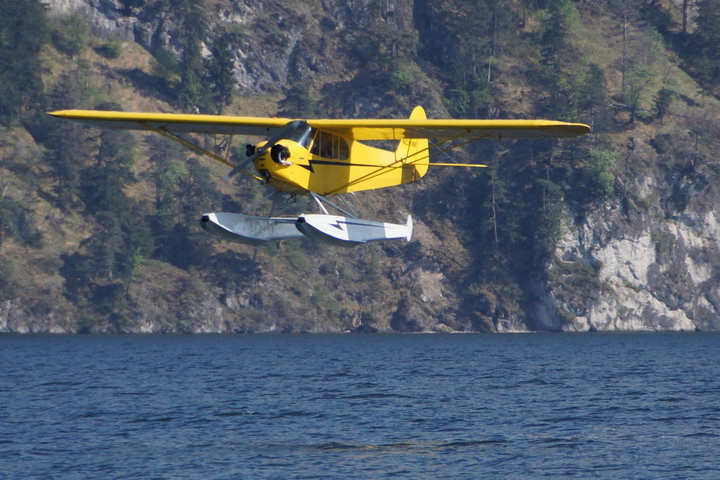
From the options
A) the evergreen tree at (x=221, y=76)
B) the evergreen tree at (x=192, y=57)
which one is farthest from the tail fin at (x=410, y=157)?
the evergreen tree at (x=221, y=76)

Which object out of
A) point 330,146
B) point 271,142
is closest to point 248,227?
point 271,142

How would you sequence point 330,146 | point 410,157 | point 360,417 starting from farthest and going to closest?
1. point 410,157
2. point 360,417
3. point 330,146

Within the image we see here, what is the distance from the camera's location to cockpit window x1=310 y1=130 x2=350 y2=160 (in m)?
25.2

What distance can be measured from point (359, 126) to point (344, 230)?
109 inches

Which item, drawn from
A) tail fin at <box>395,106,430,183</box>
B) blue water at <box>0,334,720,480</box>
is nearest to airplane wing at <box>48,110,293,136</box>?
tail fin at <box>395,106,430,183</box>

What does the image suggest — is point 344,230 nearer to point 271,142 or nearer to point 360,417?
point 271,142

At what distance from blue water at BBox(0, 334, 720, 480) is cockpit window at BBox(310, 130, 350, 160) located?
7243 mm

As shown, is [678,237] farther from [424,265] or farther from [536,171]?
[424,265]

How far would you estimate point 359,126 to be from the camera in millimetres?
25438

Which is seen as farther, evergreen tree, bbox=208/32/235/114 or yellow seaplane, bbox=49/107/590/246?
evergreen tree, bbox=208/32/235/114

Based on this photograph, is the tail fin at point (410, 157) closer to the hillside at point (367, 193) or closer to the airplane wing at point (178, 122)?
the airplane wing at point (178, 122)

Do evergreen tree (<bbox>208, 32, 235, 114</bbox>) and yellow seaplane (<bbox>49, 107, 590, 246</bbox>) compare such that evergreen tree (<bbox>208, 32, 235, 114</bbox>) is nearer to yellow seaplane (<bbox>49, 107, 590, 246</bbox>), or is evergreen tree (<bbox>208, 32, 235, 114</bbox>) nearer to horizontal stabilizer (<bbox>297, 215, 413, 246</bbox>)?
yellow seaplane (<bbox>49, 107, 590, 246</bbox>)

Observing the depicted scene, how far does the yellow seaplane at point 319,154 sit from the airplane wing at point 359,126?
0.03 meters

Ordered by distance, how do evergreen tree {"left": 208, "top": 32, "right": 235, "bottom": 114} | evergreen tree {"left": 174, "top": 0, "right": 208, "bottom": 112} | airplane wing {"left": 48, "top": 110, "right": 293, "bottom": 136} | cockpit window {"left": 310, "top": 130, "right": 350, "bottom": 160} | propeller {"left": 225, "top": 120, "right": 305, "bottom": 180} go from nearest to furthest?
1. propeller {"left": 225, "top": 120, "right": 305, "bottom": 180}
2. cockpit window {"left": 310, "top": 130, "right": 350, "bottom": 160}
3. airplane wing {"left": 48, "top": 110, "right": 293, "bottom": 136}
4. evergreen tree {"left": 174, "top": 0, "right": 208, "bottom": 112}
5. evergreen tree {"left": 208, "top": 32, "right": 235, "bottom": 114}
